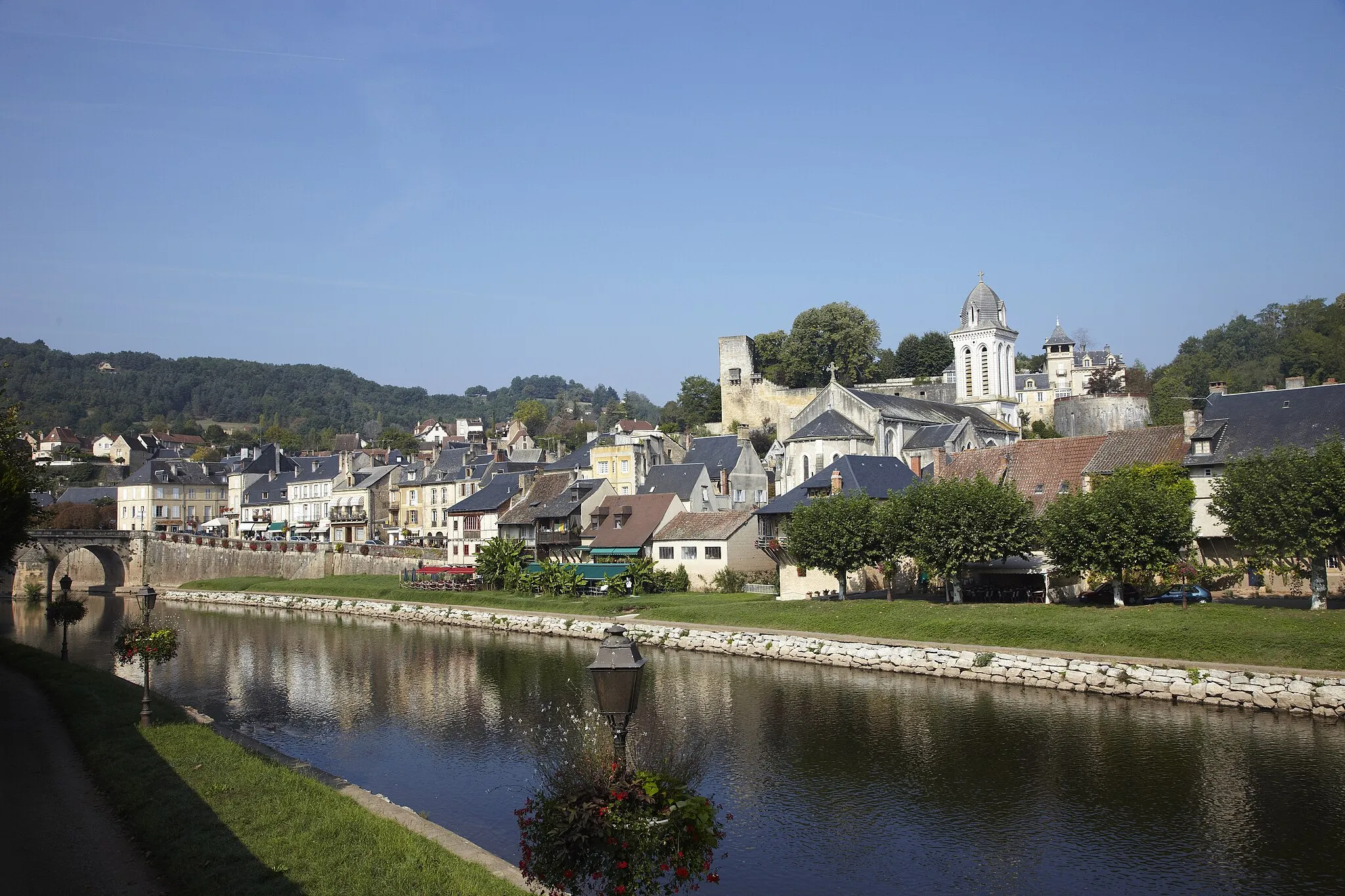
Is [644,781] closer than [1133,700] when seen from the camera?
Yes

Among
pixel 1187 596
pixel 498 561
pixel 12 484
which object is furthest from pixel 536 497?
pixel 1187 596

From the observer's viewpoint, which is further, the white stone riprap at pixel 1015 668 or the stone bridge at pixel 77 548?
the stone bridge at pixel 77 548

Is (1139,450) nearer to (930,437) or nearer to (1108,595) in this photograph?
(1108,595)

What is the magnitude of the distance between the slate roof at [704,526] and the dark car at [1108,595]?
18577 mm

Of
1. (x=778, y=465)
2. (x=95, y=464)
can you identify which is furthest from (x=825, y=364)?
(x=95, y=464)

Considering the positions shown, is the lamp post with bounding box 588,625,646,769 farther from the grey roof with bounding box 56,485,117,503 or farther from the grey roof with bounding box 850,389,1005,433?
the grey roof with bounding box 56,485,117,503

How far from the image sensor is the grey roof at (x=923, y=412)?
68.9 meters

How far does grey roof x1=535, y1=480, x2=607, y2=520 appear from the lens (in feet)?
195

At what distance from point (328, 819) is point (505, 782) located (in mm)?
7773

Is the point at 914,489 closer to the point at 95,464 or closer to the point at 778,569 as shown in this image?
the point at 778,569

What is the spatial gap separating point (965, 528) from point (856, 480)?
34.8 feet

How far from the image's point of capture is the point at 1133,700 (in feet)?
90.7

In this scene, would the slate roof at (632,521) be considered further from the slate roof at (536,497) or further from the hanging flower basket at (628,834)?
the hanging flower basket at (628,834)

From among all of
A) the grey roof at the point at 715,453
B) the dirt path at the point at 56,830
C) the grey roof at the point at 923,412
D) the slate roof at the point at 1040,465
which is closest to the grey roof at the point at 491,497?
the grey roof at the point at 715,453
